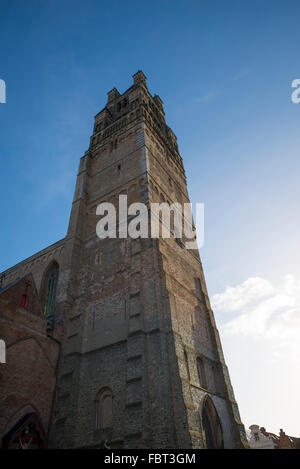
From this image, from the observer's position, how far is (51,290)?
20547 millimetres

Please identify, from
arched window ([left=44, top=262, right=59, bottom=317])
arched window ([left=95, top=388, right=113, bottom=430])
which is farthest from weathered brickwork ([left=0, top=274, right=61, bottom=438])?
arched window ([left=44, top=262, right=59, bottom=317])

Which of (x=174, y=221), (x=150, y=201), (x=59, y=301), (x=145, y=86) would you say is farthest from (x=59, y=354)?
(x=145, y=86)

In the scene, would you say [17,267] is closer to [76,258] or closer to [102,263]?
[76,258]

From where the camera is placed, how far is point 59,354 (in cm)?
1482

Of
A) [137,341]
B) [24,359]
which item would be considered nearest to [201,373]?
[137,341]

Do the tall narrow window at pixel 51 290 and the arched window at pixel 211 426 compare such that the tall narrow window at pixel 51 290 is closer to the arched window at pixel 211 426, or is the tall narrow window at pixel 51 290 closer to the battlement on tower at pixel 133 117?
the arched window at pixel 211 426

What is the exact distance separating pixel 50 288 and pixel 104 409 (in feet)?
33.7

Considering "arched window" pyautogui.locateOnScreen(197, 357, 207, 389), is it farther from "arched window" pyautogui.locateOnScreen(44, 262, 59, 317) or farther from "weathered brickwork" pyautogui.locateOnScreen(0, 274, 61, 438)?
"arched window" pyautogui.locateOnScreen(44, 262, 59, 317)

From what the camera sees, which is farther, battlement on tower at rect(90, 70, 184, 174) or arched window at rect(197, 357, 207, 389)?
battlement on tower at rect(90, 70, 184, 174)

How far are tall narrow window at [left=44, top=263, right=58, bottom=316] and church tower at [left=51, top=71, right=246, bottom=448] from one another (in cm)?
302

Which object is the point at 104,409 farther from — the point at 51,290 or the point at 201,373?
the point at 51,290

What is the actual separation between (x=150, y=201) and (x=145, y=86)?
1902 centimetres

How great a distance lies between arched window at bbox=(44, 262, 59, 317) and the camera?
1935 centimetres

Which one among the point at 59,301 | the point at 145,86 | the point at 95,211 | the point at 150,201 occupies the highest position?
the point at 145,86
